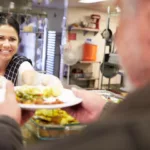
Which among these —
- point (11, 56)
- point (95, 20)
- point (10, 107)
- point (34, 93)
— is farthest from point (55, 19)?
point (10, 107)

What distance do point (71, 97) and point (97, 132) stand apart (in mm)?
787

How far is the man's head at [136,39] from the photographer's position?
34cm

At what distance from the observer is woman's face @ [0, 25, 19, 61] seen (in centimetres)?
174

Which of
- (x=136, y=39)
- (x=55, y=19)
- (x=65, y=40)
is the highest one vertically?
(x=55, y=19)

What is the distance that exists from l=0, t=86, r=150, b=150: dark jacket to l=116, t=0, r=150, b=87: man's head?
8 cm

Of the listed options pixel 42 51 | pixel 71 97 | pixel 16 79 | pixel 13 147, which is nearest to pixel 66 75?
pixel 42 51

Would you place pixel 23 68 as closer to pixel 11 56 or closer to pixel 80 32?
pixel 11 56

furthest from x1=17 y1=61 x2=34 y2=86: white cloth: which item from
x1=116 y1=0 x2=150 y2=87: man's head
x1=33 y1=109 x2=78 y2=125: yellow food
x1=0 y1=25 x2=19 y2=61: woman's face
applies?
x1=116 y1=0 x2=150 y2=87: man's head

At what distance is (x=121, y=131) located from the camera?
0.25 metres

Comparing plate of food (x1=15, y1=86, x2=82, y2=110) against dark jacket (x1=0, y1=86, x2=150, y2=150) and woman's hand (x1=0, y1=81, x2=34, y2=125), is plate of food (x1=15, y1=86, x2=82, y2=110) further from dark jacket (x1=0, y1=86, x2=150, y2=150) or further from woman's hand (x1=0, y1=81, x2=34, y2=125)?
dark jacket (x1=0, y1=86, x2=150, y2=150)

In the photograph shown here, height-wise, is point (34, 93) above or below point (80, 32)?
below

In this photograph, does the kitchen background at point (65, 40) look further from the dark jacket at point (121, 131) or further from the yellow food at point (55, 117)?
the dark jacket at point (121, 131)

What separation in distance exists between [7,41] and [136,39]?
1.54 metres

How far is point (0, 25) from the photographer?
1.74 metres
